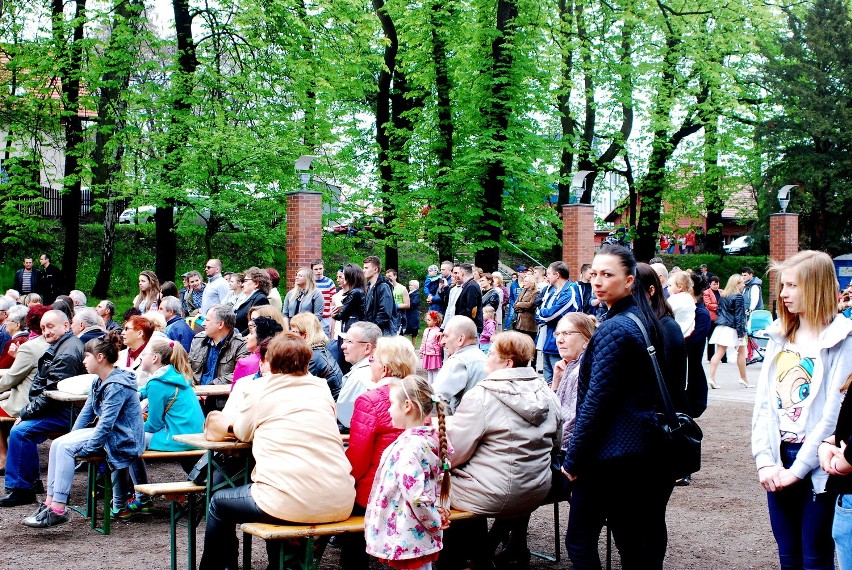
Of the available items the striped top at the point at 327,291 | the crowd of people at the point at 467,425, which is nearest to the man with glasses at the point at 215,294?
the striped top at the point at 327,291

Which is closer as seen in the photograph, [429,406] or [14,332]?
[429,406]

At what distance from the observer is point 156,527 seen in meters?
7.18

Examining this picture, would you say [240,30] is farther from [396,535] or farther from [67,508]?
[396,535]

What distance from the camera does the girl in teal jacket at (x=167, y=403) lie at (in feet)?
23.6

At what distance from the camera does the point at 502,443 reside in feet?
17.5

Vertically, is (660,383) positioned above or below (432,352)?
above

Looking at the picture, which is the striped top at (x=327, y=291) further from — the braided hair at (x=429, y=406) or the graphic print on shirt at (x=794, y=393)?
the graphic print on shirt at (x=794, y=393)

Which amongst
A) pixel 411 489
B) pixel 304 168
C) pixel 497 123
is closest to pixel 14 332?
pixel 411 489

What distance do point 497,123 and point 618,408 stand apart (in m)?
18.8

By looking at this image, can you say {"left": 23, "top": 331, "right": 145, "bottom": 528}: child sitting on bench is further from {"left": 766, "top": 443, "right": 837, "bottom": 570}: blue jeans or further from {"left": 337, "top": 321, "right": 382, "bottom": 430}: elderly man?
{"left": 766, "top": 443, "right": 837, "bottom": 570}: blue jeans

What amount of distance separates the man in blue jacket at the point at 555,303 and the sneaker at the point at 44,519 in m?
6.69

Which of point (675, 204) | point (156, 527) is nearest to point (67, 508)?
point (156, 527)

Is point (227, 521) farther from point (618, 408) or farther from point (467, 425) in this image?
point (618, 408)

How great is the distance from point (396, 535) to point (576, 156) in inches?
1095
